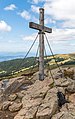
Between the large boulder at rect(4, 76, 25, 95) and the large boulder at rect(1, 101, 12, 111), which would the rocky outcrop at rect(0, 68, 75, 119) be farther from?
the large boulder at rect(4, 76, 25, 95)

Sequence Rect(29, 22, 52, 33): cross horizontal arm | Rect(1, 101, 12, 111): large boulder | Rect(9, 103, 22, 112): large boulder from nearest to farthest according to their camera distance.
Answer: Rect(9, 103, 22, 112): large boulder < Rect(1, 101, 12, 111): large boulder < Rect(29, 22, 52, 33): cross horizontal arm

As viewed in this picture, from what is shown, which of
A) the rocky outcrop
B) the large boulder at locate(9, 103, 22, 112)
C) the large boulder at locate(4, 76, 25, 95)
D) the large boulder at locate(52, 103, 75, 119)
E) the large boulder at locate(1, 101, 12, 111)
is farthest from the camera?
the large boulder at locate(4, 76, 25, 95)

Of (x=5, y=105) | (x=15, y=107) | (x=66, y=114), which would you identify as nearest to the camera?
(x=66, y=114)

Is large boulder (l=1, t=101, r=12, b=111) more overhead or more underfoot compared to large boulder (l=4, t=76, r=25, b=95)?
more underfoot

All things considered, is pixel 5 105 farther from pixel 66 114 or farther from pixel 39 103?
pixel 66 114

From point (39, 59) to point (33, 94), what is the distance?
12.6ft

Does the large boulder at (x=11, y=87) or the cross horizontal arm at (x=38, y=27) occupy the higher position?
the cross horizontal arm at (x=38, y=27)

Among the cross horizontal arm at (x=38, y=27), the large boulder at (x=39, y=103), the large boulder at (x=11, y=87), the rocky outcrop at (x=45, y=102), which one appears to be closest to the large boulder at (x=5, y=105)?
the rocky outcrop at (x=45, y=102)

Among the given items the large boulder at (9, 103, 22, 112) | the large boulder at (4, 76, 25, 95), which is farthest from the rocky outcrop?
the large boulder at (4, 76, 25, 95)

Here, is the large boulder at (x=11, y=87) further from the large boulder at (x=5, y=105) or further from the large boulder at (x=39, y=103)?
the large boulder at (x=39, y=103)

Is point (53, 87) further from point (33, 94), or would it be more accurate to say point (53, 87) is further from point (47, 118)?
point (47, 118)

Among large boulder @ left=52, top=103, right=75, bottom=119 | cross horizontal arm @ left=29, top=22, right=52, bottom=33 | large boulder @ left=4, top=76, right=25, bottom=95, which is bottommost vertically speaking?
large boulder @ left=52, top=103, right=75, bottom=119

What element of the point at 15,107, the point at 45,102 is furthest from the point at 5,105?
the point at 45,102

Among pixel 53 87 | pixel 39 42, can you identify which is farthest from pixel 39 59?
pixel 53 87
